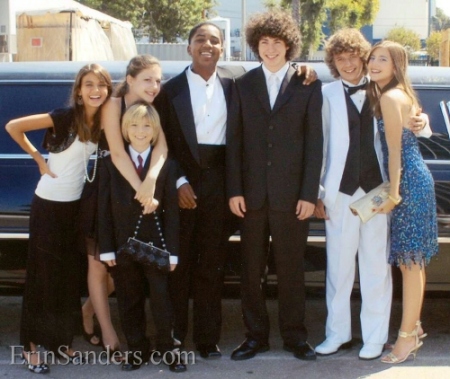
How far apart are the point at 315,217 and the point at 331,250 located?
0.22 metres

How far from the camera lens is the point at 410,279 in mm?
3836

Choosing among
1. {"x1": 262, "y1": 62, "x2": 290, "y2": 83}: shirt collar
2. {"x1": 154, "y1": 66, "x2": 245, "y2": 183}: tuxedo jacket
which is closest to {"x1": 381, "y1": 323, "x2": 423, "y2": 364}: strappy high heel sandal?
{"x1": 154, "y1": 66, "x2": 245, "y2": 183}: tuxedo jacket

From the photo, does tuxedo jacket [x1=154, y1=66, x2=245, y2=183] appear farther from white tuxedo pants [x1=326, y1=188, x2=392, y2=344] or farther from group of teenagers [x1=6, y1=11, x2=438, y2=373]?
white tuxedo pants [x1=326, y1=188, x2=392, y2=344]

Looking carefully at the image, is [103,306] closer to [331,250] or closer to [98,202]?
[98,202]

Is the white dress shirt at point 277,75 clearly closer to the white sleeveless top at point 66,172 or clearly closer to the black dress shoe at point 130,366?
the white sleeveless top at point 66,172

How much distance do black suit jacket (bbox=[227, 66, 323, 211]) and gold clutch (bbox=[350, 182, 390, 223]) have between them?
231 millimetres

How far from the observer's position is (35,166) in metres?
3.98

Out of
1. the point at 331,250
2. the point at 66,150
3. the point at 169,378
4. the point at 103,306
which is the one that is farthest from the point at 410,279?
the point at 66,150

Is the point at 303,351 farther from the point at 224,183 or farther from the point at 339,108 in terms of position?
the point at 339,108

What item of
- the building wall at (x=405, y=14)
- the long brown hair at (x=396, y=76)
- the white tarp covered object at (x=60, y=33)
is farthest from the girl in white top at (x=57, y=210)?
the building wall at (x=405, y=14)

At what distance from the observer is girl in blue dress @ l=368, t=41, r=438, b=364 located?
144 inches

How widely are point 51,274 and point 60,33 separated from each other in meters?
9.00

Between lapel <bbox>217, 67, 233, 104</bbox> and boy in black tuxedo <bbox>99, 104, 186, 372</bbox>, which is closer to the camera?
boy in black tuxedo <bbox>99, 104, 186, 372</bbox>

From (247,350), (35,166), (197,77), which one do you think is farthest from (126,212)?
(247,350)
